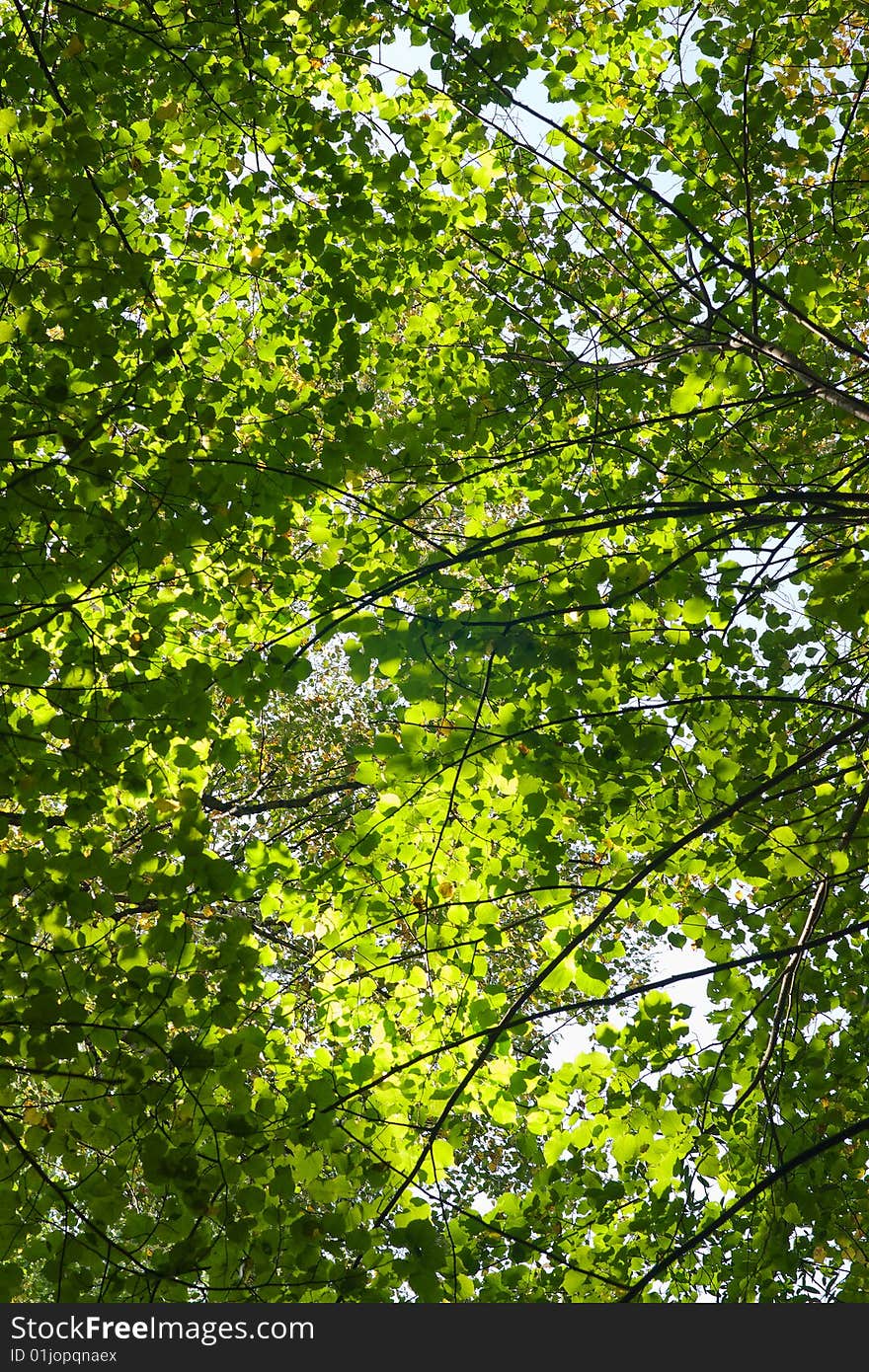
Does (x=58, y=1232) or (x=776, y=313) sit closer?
(x=58, y=1232)

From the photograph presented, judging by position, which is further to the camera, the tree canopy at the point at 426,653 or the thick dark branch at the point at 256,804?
the thick dark branch at the point at 256,804

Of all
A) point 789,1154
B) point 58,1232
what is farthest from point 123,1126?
point 789,1154

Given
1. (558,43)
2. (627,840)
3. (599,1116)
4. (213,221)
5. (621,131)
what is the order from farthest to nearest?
(213,221) < (621,131) < (558,43) < (627,840) < (599,1116)

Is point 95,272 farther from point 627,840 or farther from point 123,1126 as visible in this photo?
point 627,840

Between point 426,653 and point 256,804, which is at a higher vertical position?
point 256,804

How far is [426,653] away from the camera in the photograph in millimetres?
2910

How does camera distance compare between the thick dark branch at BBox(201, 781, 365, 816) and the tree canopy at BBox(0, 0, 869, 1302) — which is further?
the thick dark branch at BBox(201, 781, 365, 816)

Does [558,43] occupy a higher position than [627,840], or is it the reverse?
[558,43]

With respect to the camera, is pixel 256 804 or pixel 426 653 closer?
pixel 426 653

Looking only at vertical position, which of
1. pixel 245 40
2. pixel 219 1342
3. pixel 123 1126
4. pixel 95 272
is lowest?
pixel 219 1342

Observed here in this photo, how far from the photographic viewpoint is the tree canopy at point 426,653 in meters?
2.62

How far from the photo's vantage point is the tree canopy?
262cm

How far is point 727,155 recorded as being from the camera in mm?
4113

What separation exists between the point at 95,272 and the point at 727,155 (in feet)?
9.29
